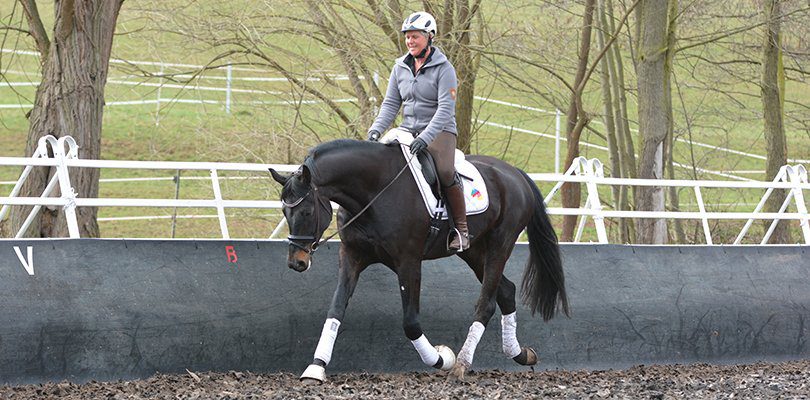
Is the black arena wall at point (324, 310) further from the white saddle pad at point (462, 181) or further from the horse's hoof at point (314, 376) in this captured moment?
the white saddle pad at point (462, 181)

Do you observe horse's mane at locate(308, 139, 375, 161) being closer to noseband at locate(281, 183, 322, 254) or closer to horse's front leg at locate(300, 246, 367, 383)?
noseband at locate(281, 183, 322, 254)

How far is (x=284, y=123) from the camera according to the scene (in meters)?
16.9

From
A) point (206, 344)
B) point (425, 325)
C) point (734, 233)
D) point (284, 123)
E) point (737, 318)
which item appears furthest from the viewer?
point (734, 233)

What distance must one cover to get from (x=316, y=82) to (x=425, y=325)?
886 centimetres

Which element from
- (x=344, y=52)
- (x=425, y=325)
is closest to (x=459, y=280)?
(x=425, y=325)

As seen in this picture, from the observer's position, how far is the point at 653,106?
50.2 feet

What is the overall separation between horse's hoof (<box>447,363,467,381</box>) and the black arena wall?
43.5 inches

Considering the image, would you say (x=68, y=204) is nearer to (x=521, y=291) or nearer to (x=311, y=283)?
(x=311, y=283)

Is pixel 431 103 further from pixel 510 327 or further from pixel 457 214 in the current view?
pixel 510 327

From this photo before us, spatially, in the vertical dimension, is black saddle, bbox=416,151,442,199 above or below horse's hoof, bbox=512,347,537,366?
above

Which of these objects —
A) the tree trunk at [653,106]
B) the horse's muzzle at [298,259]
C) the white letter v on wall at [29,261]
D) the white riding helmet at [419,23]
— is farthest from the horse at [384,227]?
the tree trunk at [653,106]

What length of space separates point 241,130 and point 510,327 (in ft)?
50.2

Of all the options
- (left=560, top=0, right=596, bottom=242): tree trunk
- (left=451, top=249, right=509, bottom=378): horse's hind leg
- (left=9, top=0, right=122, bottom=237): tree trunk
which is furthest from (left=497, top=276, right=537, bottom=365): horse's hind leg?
(left=560, top=0, right=596, bottom=242): tree trunk

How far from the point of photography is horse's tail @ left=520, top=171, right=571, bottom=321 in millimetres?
9680
